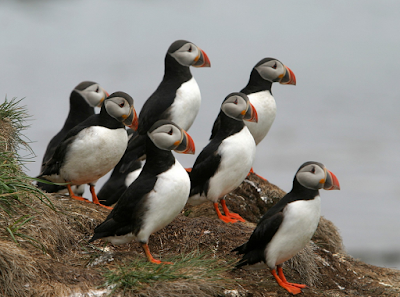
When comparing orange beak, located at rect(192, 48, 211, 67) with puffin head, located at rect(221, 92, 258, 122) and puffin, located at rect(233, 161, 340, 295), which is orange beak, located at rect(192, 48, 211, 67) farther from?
puffin, located at rect(233, 161, 340, 295)

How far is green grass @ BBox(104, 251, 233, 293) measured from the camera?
4.66 m

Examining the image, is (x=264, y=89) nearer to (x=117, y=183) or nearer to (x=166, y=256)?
(x=117, y=183)

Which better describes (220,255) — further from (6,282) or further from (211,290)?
(6,282)

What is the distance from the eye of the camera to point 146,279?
4727mm

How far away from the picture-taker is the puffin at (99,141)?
6.73 m

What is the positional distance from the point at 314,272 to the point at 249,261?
4.86 ft

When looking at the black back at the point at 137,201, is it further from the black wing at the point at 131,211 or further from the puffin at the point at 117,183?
the puffin at the point at 117,183

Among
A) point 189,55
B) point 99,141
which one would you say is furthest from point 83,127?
point 189,55

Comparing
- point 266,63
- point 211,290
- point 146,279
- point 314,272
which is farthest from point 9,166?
point 266,63

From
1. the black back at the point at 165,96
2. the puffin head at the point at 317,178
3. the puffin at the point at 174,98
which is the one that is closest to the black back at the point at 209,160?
the puffin at the point at 174,98

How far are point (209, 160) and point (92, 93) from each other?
262 cm

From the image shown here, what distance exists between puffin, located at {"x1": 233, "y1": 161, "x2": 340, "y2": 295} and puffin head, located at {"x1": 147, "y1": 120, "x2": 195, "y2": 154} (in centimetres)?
109

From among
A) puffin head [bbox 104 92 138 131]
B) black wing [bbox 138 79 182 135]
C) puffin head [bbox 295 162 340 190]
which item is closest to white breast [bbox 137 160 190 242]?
puffin head [bbox 295 162 340 190]

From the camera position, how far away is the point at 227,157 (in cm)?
672
